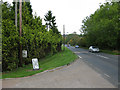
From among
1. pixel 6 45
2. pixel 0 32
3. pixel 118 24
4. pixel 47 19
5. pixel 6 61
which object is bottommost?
pixel 6 61

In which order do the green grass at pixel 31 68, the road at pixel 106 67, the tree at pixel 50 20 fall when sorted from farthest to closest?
the tree at pixel 50 20, the green grass at pixel 31 68, the road at pixel 106 67

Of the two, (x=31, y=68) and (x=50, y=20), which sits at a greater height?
(x=50, y=20)

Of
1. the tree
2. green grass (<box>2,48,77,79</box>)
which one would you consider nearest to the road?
green grass (<box>2,48,77,79</box>)

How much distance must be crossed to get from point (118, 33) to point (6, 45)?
2070 centimetres

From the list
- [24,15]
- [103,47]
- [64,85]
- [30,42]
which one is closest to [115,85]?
[64,85]

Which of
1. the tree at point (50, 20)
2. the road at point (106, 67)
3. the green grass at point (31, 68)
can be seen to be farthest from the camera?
the tree at point (50, 20)

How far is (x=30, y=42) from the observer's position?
1247cm

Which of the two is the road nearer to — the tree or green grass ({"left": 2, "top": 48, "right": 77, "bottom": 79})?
green grass ({"left": 2, "top": 48, "right": 77, "bottom": 79})

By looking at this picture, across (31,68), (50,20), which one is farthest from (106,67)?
(50,20)

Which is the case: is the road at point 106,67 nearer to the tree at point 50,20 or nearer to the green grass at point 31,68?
the green grass at point 31,68

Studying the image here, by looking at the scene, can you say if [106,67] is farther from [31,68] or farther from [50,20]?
[50,20]

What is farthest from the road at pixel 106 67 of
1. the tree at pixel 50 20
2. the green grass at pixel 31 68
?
the tree at pixel 50 20

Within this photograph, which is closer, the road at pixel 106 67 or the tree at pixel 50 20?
the road at pixel 106 67

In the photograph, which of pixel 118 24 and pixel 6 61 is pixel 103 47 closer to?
pixel 118 24
